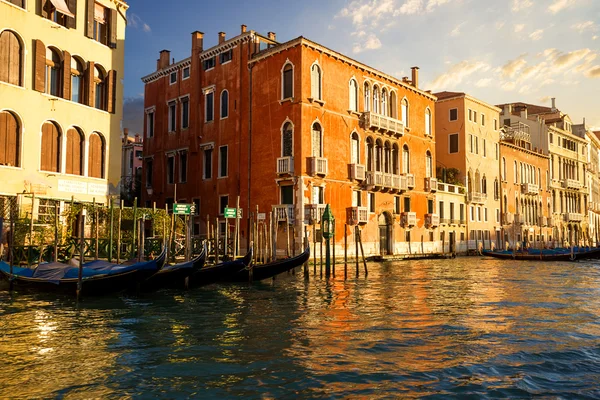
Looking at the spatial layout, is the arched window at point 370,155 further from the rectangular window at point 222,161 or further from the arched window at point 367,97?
the rectangular window at point 222,161

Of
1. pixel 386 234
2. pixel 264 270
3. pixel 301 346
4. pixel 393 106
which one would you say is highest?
pixel 393 106

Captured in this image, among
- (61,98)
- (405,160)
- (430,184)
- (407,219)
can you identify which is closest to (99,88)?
(61,98)

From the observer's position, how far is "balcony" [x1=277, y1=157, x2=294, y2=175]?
2172 cm

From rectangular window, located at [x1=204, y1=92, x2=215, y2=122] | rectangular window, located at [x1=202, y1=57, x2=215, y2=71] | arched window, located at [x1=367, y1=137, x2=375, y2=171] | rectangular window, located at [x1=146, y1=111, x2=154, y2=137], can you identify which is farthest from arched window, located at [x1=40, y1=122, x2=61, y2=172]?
arched window, located at [x1=367, y1=137, x2=375, y2=171]

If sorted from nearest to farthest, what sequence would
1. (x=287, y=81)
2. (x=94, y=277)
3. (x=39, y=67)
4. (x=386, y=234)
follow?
A: (x=94, y=277)
(x=39, y=67)
(x=287, y=81)
(x=386, y=234)

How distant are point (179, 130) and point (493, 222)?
69.0 ft

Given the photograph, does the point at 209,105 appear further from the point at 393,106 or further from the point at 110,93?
the point at 393,106

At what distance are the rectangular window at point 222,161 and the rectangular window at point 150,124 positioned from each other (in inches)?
220

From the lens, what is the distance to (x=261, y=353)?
685 cm

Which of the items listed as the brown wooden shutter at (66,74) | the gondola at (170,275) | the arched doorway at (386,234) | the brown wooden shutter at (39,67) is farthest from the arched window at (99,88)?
the arched doorway at (386,234)

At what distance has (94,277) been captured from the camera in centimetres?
1120

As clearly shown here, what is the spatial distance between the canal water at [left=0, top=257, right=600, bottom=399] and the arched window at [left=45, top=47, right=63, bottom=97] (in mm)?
6346

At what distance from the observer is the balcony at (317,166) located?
21641 millimetres

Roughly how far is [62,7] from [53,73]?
72.8 inches
